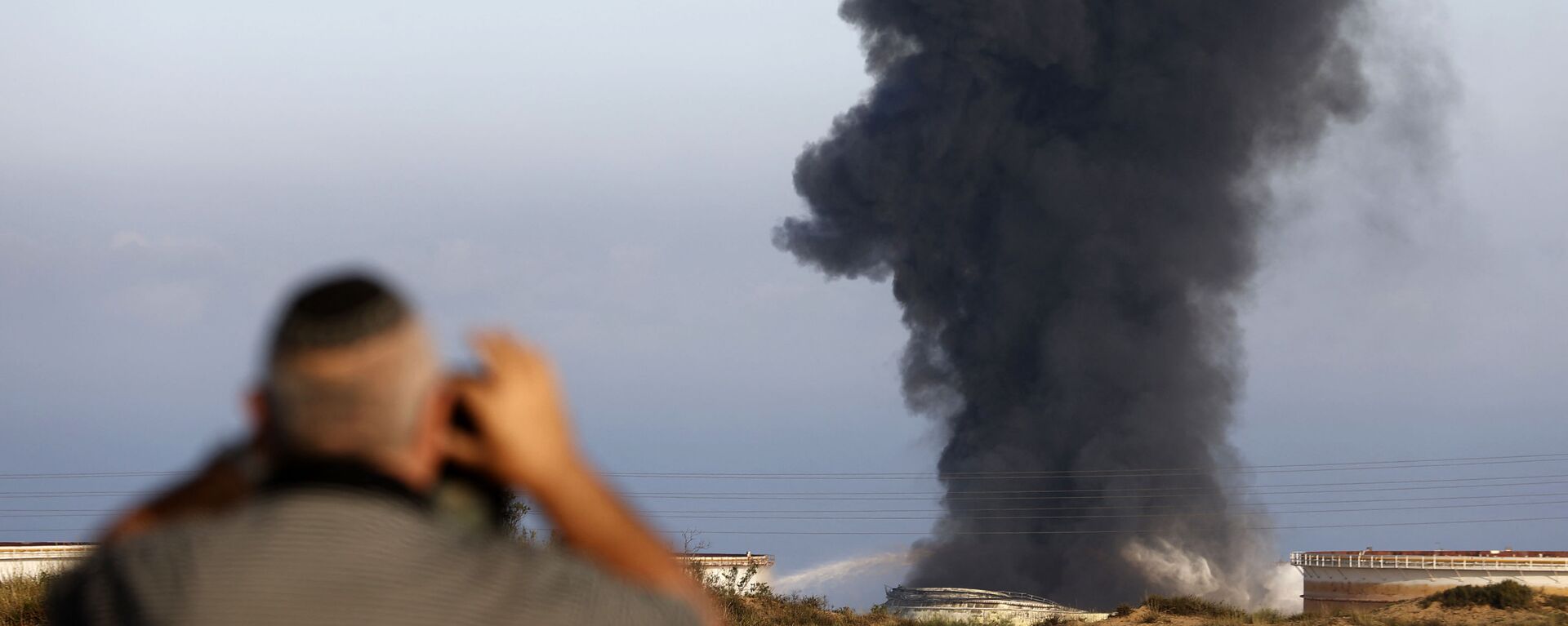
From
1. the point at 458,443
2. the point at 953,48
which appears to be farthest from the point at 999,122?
the point at 458,443

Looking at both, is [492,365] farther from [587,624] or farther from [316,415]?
[587,624]

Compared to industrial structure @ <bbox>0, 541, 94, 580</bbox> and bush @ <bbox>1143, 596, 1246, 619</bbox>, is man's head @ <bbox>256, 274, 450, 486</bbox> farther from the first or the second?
industrial structure @ <bbox>0, 541, 94, 580</bbox>

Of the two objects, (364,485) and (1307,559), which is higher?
(1307,559)

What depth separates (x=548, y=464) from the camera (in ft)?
7.58

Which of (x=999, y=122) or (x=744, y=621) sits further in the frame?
(x=999, y=122)

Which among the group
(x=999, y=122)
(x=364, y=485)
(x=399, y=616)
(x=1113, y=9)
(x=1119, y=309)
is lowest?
(x=399, y=616)

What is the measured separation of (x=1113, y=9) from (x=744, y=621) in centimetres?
5777

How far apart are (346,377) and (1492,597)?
35.1m

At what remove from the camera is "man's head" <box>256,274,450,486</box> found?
2229 mm

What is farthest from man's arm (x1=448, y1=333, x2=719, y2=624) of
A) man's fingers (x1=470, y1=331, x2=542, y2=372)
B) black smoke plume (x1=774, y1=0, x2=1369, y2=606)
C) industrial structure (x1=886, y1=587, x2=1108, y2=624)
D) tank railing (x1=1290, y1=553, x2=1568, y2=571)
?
black smoke plume (x1=774, y1=0, x2=1369, y2=606)

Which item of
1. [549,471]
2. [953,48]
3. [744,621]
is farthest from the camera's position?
[953,48]

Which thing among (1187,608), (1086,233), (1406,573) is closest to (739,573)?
(1187,608)

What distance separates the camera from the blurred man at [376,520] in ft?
7.06

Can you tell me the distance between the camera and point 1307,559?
59.0 meters
